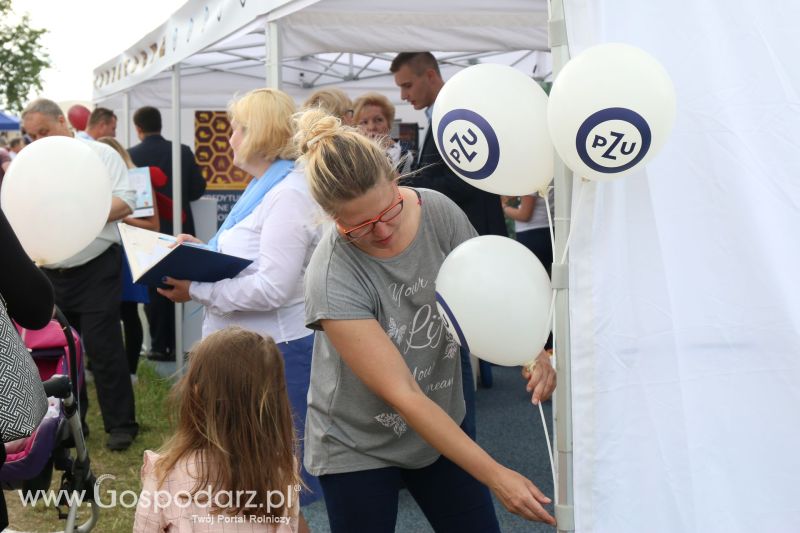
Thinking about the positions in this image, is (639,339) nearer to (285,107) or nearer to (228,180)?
(285,107)

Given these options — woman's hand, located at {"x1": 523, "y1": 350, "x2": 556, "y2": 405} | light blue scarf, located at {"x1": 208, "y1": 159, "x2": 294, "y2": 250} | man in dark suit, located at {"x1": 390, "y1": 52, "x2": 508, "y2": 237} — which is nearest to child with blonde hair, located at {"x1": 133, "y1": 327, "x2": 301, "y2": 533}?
woman's hand, located at {"x1": 523, "y1": 350, "x2": 556, "y2": 405}

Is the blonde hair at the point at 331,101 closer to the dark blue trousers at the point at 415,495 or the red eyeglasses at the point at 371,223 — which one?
the red eyeglasses at the point at 371,223

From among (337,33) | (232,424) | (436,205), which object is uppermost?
(337,33)

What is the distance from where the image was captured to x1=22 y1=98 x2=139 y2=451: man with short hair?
457 centimetres

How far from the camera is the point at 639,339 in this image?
171 cm

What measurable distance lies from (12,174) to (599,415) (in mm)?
2720

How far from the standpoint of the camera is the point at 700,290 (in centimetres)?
169

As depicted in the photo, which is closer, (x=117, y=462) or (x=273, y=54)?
(x=273, y=54)

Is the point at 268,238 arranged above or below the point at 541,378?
above

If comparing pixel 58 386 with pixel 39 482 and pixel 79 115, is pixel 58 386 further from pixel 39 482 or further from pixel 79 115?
pixel 79 115

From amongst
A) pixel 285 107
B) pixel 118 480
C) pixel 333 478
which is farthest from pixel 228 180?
pixel 333 478

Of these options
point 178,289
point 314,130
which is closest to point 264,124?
point 178,289

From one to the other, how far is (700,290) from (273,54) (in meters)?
2.78

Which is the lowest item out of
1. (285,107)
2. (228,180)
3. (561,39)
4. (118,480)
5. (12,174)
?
(118,480)
